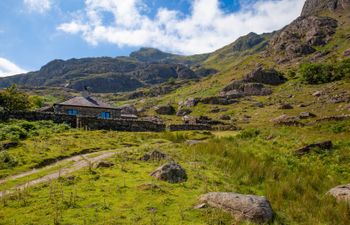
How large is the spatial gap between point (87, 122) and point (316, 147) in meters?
29.8

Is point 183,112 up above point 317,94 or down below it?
below

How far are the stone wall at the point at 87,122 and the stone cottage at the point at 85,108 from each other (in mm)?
7455

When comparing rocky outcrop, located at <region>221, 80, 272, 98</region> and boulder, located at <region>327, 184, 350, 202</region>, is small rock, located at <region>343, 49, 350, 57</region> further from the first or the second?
boulder, located at <region>327, 184, 350, 202</region>

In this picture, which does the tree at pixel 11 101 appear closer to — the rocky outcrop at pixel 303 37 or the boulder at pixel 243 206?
the boulder at pixel 243 206

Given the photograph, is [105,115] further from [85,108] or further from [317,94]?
[317,94]

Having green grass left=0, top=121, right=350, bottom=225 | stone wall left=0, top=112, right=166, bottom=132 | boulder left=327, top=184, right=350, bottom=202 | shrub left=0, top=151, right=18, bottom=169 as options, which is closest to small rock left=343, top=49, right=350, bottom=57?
stone wall left=0, top=112, right=166, bottom=132

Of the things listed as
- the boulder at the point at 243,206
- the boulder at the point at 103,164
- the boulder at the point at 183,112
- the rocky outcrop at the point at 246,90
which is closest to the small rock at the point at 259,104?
the rocky outcrop at the point at 246,90

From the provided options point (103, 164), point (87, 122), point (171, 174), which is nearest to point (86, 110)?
point (87, 122)

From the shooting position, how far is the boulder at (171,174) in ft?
49.0

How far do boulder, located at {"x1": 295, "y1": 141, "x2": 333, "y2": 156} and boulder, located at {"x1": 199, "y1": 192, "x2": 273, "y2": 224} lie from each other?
1436 cm

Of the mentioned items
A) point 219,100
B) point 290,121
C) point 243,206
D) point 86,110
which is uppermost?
point 219,100

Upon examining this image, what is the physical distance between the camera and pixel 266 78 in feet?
374

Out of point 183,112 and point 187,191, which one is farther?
point 183,112

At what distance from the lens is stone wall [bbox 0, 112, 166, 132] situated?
39594mm
